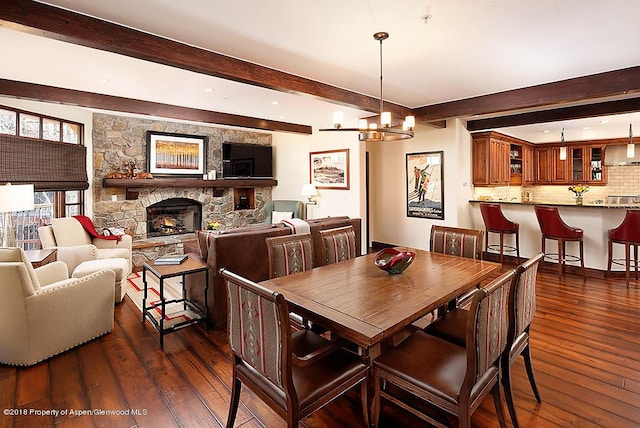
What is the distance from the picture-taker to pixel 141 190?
6117 millimetres

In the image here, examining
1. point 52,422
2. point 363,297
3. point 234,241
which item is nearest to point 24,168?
point 234,241

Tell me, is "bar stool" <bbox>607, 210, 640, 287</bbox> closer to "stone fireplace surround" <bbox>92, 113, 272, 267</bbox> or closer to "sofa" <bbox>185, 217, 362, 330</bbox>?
"sofa" <bbox>185, 217, 362, 330</bbox>

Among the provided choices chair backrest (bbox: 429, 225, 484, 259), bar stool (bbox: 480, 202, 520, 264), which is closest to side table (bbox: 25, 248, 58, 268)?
chair backrest (bbox: 429, 225, 484, 259)

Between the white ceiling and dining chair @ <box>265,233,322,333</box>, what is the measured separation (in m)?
1.66

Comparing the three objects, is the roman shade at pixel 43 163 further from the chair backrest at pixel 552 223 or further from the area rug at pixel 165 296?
the chair backrest at pixel 552 223

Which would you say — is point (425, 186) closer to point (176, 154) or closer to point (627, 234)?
point (627, 234)

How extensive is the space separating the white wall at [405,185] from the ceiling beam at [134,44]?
9.65 feet

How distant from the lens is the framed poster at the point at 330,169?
638 cm

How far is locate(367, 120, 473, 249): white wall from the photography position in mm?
5738

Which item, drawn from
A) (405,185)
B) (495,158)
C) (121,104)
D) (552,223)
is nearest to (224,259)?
(121,104)

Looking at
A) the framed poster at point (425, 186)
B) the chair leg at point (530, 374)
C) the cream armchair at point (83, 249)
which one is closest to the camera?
the chair leg at point (530, 374)

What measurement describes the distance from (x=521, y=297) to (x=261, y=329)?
1416 millimetres

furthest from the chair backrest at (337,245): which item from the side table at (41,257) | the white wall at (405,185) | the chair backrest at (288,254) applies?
the white wall at (405,185)

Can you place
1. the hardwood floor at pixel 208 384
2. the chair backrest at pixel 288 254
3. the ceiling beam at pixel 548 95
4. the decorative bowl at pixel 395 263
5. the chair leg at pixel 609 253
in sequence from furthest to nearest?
the chair leg at pixel 609 253 < the ceiling beam at pixel 548 95 < the chair backrest at pixel 288 254 < the decorative bowl at pixel 395 263 < the hardwood floor at pixel 208 384
